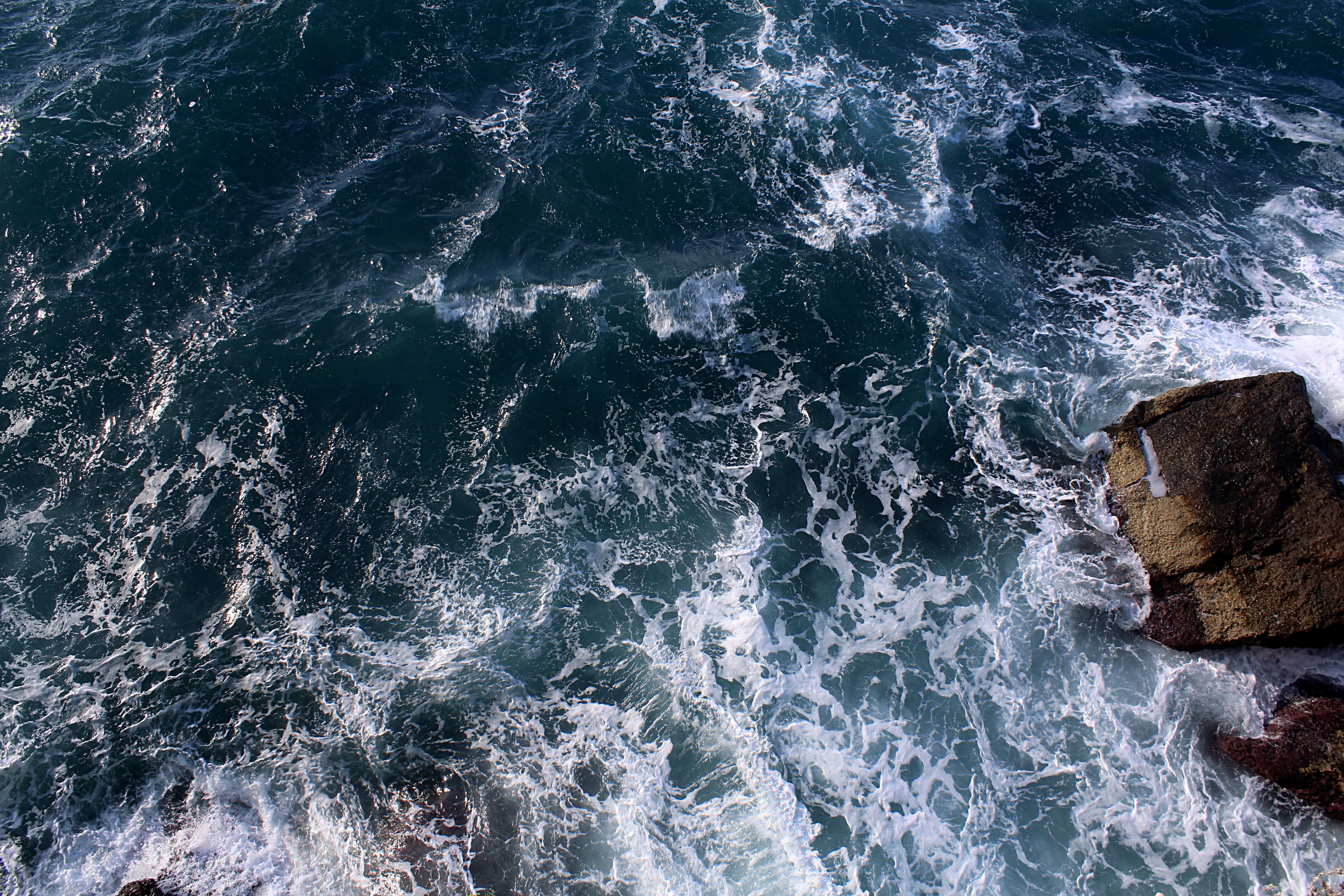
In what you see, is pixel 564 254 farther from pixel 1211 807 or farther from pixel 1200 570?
pixel 1211 807

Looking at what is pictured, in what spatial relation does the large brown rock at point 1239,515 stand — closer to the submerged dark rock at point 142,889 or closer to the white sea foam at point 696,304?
the white sea foam at point 696,304

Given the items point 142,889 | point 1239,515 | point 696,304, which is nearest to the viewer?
point 142,889

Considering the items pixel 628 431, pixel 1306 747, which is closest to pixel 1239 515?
pixel 1306 747

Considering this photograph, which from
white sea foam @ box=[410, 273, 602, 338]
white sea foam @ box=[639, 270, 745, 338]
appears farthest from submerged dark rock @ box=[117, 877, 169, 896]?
white sea foam @ box=[639, 270, 745, 338]

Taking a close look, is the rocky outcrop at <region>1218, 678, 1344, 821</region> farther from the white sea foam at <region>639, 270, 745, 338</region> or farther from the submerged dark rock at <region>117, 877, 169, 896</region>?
the submerged dark rock at <region>117, 877, 169, 896</region>

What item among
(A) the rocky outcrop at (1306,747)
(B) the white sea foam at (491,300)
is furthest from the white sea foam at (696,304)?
(A) the rocky outcrop at (1306,747)

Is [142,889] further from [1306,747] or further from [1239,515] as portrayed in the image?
[1239,515]
